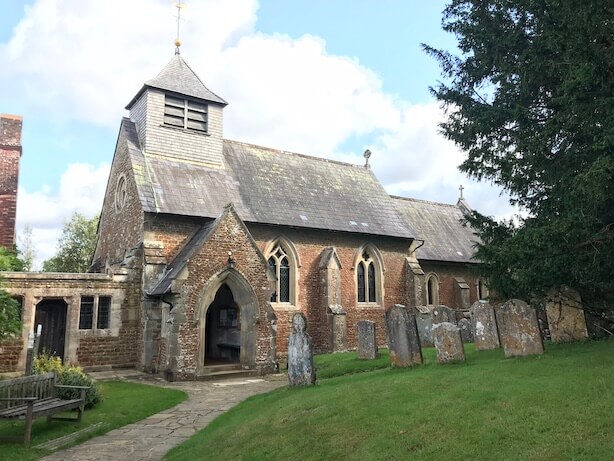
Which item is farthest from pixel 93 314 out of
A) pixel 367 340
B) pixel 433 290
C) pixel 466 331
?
pixel 433 290

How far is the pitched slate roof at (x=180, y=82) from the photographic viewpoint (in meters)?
21.5

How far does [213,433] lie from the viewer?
853 cm

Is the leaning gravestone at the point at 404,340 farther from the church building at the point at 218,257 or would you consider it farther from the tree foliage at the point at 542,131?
the church building at the point at 218,257

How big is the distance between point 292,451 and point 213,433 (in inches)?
103

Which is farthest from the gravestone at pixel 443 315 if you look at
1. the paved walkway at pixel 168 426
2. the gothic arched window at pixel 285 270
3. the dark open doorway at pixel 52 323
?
the dark open doorway at pixel 52 323

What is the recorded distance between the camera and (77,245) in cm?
3919

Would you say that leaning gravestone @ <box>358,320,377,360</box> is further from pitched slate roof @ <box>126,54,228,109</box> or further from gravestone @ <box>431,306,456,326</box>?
pitched slate roof @ <box>126,54,228,109</box>

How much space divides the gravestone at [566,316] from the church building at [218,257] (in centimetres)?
933

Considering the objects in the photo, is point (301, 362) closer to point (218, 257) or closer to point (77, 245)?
point (218, 257)

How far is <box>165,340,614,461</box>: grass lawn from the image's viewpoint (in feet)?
17.1

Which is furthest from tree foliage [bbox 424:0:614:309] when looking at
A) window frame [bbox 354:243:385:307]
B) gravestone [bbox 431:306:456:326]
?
window frame [bbox 354:243:385:307]

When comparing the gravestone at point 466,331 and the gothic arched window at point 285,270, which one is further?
the gothic arched window at point 285,270

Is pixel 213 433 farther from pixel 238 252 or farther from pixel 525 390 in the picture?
pixel 238 252

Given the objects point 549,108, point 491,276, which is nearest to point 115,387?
point 491,276
